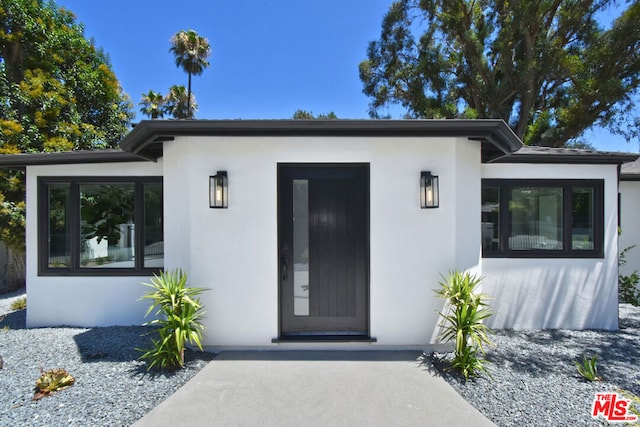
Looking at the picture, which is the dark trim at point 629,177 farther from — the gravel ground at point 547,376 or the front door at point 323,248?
the front door at point 323,248

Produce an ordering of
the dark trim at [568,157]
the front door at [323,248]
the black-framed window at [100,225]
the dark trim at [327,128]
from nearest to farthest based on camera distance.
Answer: the dark trim at [327,128], the front door at [323,248], the dark trim at [568,157], the black-framed window at [100,225]

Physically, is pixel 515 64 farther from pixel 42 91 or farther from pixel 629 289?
pixel 42 91

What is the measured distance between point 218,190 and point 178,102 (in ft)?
65.2

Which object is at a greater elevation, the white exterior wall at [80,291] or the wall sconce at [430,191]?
the wall sconce at [430,191]

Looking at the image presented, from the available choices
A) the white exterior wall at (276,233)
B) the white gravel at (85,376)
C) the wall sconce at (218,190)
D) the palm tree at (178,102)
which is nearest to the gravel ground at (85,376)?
the white gravel at (85,376)

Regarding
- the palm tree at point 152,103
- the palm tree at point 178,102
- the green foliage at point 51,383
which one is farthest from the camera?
the palm tree at point 178,102

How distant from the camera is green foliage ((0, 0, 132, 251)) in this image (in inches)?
315

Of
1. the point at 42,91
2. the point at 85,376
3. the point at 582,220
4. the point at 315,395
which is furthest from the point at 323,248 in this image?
the point at 42,91

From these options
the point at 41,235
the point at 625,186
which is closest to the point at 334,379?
the point at 41,235

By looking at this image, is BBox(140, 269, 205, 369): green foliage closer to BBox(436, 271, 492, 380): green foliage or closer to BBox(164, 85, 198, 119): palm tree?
BBox(436, 271, 492, 380): green foliage

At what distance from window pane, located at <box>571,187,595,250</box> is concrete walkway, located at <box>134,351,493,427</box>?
3.77 m

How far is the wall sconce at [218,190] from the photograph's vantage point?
4.30 meters

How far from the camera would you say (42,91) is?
8.88 metres

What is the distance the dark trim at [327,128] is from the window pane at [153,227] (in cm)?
136
